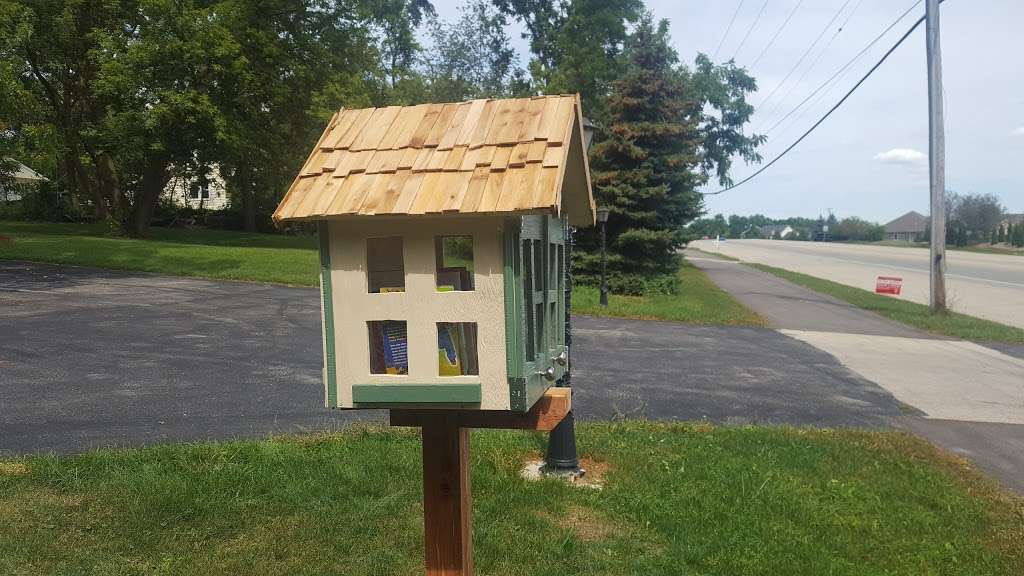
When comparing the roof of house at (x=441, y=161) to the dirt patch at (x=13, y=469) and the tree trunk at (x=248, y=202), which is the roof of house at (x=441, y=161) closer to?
the dirt patch at (x=13, y=469)

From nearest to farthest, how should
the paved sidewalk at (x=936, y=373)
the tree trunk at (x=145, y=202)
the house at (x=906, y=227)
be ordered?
the paved sidewalk at (x=936, y=373) → the tree trunk at (x=145, y=202) → the house at (x=906, y=227)

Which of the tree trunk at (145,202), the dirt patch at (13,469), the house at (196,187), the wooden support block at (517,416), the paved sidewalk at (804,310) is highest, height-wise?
the house at (196,187)

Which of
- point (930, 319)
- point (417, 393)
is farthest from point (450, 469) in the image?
point (930, 319)

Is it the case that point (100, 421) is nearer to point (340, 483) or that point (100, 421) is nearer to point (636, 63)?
point (340, 483)

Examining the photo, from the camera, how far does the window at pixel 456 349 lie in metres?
2.14

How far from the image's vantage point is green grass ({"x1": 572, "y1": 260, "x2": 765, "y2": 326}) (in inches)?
577

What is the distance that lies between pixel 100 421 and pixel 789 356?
8.93 meters

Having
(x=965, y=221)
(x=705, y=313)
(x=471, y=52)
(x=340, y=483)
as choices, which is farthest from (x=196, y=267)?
(x=965, y=221)

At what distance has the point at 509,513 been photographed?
427 cm

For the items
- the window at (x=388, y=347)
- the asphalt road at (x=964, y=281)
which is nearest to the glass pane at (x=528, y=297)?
the window at (x=388, y=347)

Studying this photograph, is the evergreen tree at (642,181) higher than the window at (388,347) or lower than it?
higher

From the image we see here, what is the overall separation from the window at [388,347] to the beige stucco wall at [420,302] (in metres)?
0.03

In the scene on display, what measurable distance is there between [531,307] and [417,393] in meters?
0.43

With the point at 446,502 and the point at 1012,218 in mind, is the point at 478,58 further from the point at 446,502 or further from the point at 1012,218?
the point at 1012,218
